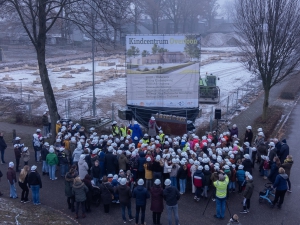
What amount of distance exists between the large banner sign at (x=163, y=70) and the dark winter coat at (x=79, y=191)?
32.2 ft

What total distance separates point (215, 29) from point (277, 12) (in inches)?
3840

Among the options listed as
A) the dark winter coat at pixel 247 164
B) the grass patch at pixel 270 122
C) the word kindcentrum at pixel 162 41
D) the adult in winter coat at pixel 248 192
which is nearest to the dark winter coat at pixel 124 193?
the adult in winter coat at pixel 248 192

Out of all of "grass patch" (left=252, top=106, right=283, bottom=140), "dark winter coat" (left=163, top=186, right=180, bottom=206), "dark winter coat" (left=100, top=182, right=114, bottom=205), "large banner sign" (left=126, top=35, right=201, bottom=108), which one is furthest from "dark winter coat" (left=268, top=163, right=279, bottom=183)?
"large banner sign" (left=126, top=35, right=201, bottom=108)

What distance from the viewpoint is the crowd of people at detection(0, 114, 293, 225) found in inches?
385

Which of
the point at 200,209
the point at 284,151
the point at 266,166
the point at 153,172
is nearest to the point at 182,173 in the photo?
the point at 153,172

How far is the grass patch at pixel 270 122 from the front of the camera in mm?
18322

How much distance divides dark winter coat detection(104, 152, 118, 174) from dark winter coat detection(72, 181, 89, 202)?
6.45ft

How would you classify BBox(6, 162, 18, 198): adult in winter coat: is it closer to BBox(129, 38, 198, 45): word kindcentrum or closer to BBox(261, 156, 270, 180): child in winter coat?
BBox(261, 156, 270, 180): child in winter coat

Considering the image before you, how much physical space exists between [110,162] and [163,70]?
8252 millimetres

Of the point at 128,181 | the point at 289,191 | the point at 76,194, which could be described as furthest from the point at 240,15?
the point at 76,194

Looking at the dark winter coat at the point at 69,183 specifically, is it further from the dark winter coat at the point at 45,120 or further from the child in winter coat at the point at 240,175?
the dark winter coat at the point at 45,120

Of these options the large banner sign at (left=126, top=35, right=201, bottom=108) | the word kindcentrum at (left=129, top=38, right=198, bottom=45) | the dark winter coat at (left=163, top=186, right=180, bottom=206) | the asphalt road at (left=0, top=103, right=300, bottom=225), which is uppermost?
the word kindcentrum at (left=129, top=38, right=198, bottom=45)

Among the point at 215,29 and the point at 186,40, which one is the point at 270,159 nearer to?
the point at 186,40

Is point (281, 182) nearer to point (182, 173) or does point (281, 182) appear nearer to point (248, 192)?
point (248, 192)
